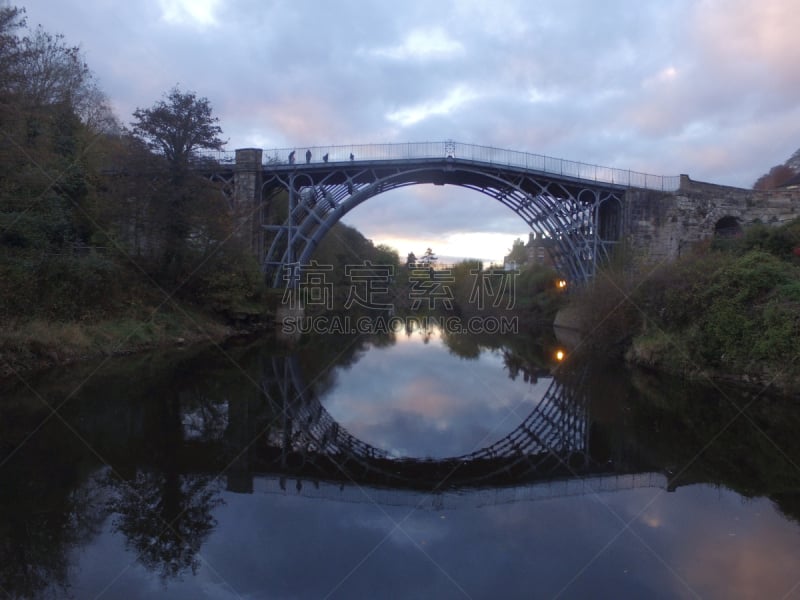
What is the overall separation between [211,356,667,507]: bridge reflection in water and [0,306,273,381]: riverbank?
568 centimetres

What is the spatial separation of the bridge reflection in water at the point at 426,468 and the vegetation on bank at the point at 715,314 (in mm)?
5699

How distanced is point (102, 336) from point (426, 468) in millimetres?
12180

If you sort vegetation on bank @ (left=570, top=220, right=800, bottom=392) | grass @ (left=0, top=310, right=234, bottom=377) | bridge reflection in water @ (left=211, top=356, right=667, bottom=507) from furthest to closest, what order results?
1. vegetation on bank @ (left=570, top=220, right=800, bottom=392)
2. grass @ (left=0, top=310, right=234, bottom=377)
3. bridge reflection in water @ (left=211, top=356, right=667, bottom=507)

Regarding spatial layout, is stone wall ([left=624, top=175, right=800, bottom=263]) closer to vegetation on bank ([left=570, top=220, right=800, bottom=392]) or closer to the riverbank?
vegetation on bank ([left=570, top=220, right=800, bottom=392])

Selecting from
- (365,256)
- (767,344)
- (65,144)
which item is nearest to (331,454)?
(767,344)

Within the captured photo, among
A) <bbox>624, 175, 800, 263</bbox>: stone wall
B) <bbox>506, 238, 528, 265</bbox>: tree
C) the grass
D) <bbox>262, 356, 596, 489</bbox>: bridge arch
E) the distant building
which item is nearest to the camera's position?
<bbox>262, 356, 596, 489</bbox>: bridge arch

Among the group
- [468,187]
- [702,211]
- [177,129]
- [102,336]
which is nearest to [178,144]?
[177,129]

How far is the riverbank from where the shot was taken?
12.2 meters

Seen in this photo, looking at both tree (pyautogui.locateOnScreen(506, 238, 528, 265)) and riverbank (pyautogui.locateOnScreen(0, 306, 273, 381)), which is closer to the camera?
riverbank (pyautogui.locateOnScreen(0, 306, 273, 381))

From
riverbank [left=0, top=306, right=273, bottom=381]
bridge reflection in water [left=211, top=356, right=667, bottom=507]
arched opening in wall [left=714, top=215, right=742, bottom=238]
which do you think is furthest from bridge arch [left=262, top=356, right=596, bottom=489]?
arched opening in wall [left=714, top=215, right=742, bottom=238]

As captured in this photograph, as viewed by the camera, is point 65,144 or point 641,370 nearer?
point 641,370

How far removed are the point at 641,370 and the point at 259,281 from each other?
17.0 meters

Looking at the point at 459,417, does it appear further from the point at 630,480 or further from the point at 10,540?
the point at 10,540

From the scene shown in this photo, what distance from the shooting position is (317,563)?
4844mm
